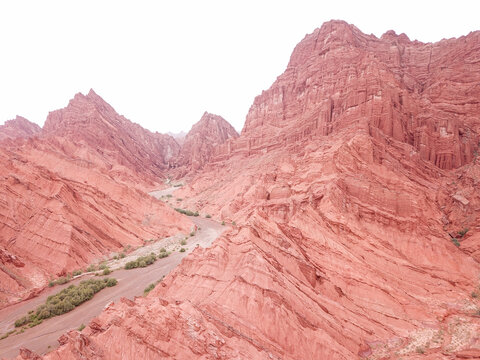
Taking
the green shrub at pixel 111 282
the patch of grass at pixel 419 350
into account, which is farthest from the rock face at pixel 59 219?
the patch of grass at pixel 419 350

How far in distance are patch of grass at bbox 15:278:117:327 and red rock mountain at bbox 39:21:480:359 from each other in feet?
28.2

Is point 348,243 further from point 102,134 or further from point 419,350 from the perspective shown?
point 102,134

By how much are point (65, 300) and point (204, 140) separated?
9484 cm

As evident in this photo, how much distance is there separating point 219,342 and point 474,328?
552 inches

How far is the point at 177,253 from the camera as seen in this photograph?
29047 mm

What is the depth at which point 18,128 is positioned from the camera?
92.7 meters

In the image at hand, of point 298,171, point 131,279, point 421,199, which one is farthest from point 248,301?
point 298,171

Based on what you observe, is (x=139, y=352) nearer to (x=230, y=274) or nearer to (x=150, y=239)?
(x=230, y=274)

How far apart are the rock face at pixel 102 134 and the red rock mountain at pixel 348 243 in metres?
40.6

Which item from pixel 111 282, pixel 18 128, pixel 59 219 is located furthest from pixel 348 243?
pixel 18 128

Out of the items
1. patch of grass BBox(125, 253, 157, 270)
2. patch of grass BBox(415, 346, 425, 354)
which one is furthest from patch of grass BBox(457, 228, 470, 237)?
patch of grass BBox(125, 253, 157, 270)

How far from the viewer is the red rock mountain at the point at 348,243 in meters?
9.30

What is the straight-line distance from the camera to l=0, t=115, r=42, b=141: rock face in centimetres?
8644

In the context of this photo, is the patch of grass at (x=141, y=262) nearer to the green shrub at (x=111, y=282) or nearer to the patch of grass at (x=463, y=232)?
the green shrub at (x=111, y=282)
